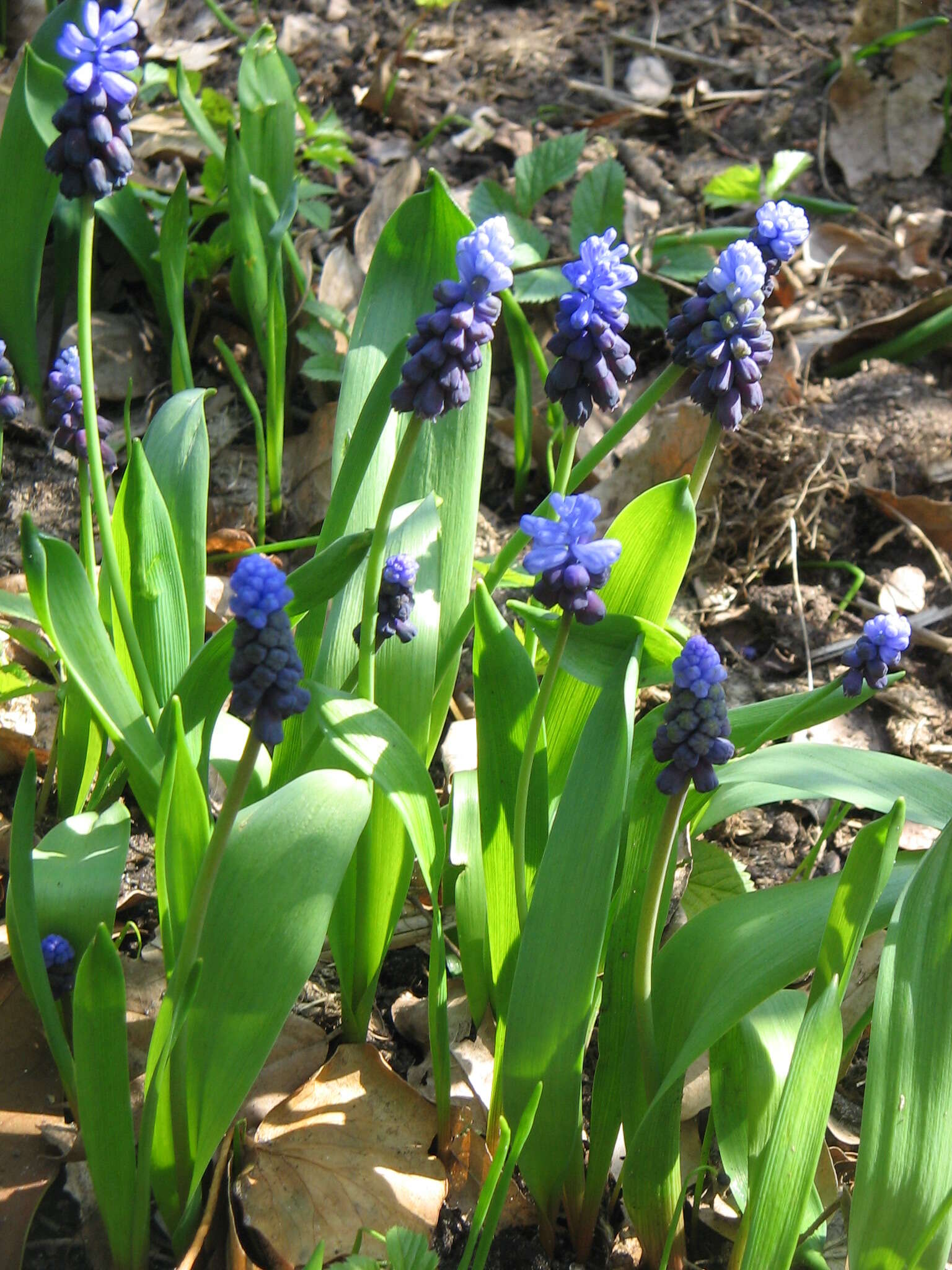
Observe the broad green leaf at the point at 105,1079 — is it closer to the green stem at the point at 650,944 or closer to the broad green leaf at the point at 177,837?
the broad green leaf at the point at 177,837

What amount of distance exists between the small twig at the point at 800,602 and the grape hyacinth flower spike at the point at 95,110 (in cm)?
199

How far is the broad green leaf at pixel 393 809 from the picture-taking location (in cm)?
193

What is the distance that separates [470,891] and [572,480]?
28.1 inches

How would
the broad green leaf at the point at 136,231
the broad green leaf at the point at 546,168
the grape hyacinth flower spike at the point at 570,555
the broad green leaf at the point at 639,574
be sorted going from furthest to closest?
the broad green leaf at the point at 546,168, the broad green leaf at the point at 136,231, the broad green leaf at the point at 639,574, the grape hyacinth flower spike at the point at 570,555

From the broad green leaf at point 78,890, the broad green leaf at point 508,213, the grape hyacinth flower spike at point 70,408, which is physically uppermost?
the broad green leaf at point 508,213

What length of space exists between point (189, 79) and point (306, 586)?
2.94 m

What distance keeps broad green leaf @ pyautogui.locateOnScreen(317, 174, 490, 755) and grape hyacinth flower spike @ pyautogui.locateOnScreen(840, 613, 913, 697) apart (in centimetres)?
75

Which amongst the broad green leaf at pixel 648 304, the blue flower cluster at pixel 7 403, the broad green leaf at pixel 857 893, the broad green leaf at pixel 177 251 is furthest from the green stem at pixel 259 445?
the broad green leaf at pixel 857 893

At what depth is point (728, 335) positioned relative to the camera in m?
1.62

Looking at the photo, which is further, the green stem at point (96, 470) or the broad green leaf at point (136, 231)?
the broad green leaf at point (136, 231)

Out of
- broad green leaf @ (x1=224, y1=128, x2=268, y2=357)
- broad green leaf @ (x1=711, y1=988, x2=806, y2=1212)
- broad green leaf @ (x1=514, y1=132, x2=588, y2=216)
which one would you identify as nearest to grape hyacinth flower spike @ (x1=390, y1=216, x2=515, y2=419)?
broad green leaf @ (x1=711, y1=988, x2=806, y2=1212)

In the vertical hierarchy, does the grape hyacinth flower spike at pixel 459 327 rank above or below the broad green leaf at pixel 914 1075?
above

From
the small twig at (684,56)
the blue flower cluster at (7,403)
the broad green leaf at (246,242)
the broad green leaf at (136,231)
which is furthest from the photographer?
the small twig at (684,56)

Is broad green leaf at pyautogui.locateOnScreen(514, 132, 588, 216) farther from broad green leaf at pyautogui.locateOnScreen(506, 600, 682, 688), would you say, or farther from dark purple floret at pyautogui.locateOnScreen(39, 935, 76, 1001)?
dark purple floret at pyautogui.locateOnScreen(39, 935, 76, 1001)
